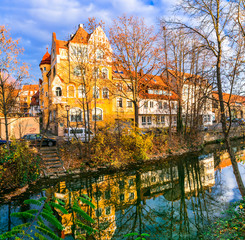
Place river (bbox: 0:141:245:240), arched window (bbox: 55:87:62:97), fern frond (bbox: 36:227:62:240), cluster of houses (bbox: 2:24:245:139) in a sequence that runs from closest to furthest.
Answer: fern frond (bbox: 36:227:62:240) < river (bbox: 0:141:245:240) < cluster of houses (bbox: 2:24:245:139) < arched window (bbox: 55:87:62:97)

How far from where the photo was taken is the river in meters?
8.29

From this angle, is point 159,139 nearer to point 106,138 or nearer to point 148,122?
point 106,138

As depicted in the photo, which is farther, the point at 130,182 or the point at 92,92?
the point at 92,92

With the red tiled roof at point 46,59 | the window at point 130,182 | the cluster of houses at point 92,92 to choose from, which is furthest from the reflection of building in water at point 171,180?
the red tiled roof at point 46,59

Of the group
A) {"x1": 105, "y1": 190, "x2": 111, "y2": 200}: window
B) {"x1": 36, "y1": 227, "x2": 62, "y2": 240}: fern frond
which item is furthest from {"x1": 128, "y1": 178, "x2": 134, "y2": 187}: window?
{"x1": 36, "y1": 227, "x2": 62, "y2": 240}: fern frond

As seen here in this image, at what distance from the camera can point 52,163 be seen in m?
16.1

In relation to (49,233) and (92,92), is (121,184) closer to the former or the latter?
(92,92)

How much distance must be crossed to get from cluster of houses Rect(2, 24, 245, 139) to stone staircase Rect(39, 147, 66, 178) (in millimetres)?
2914

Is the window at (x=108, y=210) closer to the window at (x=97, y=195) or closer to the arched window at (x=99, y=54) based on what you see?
the window at (x=97, y=195)

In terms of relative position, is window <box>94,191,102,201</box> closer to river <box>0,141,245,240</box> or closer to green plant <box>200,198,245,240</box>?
river <box>0,141,245,240</box>

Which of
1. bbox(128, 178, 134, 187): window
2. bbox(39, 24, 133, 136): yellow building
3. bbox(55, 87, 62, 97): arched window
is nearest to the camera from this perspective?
bbox(128, 178, 134, 187): window

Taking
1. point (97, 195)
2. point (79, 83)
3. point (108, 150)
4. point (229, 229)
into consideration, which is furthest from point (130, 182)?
point (79, 83)

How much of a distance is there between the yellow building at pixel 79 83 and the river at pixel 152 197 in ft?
18.3

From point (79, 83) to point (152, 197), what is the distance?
14844 mm
